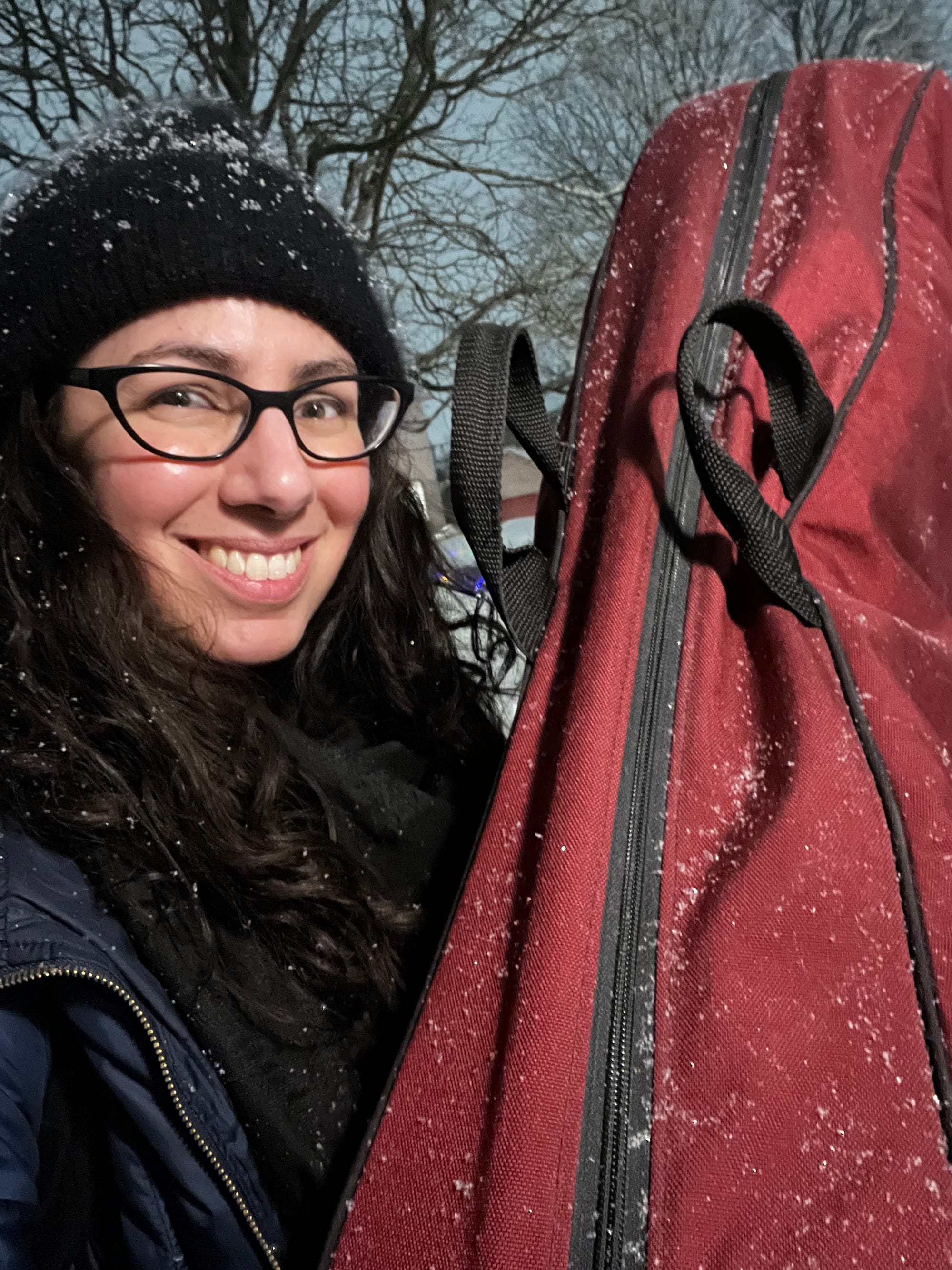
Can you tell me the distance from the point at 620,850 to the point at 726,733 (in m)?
0.15

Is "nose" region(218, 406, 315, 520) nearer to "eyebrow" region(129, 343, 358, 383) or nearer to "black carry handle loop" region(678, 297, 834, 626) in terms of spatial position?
"eyebrow" region(129, 343, 358, 383)

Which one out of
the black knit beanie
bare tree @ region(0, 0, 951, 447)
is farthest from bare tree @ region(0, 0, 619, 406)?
the black knit beanie

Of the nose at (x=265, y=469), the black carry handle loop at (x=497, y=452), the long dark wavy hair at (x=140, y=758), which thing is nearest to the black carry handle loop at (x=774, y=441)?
the black carry handle loop at (x=497, y=452)

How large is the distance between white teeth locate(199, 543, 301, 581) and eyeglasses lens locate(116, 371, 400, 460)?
0.31ft

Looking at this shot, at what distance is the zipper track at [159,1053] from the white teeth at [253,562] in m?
0.38

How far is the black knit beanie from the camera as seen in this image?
2.46ft

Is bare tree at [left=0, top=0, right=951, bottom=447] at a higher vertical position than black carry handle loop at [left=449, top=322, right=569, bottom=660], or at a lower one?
higher

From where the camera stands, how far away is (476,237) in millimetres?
3041

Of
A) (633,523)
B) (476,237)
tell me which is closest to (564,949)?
(633,523)

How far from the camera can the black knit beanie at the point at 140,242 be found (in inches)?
29.6

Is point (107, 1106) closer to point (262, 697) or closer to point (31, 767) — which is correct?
point (31, 767)

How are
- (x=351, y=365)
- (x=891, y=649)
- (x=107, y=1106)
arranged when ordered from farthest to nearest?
(x=351, y=365) → (x=891, y=649) → (x=107, y=1106)

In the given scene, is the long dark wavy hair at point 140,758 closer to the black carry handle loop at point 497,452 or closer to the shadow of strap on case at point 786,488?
the black carry handle loop at point 497,452

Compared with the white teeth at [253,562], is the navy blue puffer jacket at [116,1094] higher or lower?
lower
